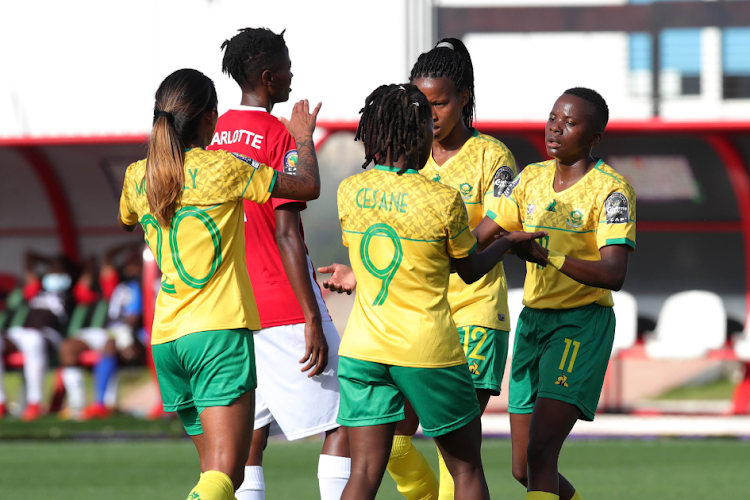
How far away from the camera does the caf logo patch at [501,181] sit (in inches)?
161

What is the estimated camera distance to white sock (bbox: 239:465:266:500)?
390 centimetres

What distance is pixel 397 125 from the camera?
3.35 metres

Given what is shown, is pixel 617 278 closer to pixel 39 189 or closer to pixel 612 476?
pixel 612 476

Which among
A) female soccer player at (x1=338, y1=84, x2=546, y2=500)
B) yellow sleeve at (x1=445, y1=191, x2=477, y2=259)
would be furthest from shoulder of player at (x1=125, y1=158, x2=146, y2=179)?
yellow sleeve at (x1=445, y1=191, x2=477, y2=259)

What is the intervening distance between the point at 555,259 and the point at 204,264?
1193mm

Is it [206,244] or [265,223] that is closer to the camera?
[206,244]

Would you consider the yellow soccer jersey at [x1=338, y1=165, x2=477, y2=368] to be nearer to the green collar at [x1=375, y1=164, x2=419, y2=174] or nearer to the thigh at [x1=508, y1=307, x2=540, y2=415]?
the green collar at [x1=375, y1=164, x2=419, y2=174]

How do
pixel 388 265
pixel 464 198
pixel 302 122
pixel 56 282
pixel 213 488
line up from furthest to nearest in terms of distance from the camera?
pixel 56 282, pixel 464 198, pixel 302 122, pixel 388 265, pixel 213 488

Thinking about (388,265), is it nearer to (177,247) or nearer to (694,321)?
(177,247)

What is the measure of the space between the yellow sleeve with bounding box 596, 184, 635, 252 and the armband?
239 mm

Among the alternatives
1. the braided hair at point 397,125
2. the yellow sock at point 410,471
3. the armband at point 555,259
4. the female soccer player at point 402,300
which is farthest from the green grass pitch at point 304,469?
the braided hair at point 397,125

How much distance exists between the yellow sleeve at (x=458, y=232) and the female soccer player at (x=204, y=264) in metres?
0.57

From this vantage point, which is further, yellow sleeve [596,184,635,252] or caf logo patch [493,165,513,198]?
caf logo patch [493,165,513,198]

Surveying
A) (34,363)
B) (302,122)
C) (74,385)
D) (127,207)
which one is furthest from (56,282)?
(302,122)
